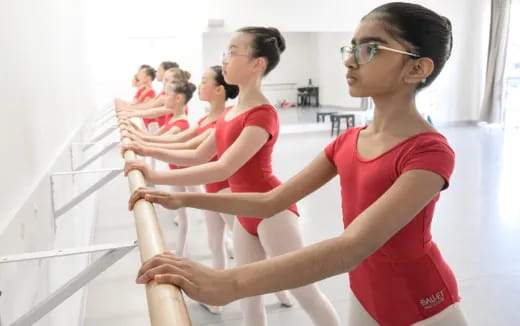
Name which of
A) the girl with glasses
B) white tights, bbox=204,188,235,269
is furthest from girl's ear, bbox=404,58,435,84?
white tights, bbox=204,188,235,269

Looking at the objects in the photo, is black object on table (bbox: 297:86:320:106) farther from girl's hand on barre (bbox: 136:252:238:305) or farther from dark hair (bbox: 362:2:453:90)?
girl's hand on barre (bbox: 136:252:238:305)

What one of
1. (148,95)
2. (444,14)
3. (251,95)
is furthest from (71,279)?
(444,14)

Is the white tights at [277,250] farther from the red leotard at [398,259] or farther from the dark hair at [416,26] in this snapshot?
the dark hair at [416,26]

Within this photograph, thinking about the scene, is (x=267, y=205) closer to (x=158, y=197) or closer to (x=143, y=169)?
(x=158, y=197)

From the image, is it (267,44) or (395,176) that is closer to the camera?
(395,176)

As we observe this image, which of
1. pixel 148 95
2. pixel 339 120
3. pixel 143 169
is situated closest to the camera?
pixel 143 169

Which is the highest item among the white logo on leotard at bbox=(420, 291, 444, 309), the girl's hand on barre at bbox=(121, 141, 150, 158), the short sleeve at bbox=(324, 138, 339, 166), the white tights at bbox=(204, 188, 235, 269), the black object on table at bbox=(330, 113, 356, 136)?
the short sleeve at bbox=(324, 138, 339, 166)

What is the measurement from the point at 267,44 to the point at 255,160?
0.57m

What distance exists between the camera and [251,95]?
2395 mm

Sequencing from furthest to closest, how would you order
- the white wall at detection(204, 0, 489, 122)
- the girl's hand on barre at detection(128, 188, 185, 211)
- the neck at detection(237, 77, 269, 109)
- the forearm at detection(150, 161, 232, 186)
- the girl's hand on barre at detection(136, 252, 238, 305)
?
the white wall at detection(204, 0, 489, 122)
the neck at detection(237, 77, 269, 109)
the forearm at detection(150, 161, 232, 186)
the girl's hand on barre at detection(128, 188, 185, 211)
the girl's hand on barre at detection(136, 252, 238, 305)

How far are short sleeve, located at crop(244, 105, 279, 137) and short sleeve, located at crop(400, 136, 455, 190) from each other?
3.55 ft

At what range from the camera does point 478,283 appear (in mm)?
3605

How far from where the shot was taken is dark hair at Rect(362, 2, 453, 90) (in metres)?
1.28

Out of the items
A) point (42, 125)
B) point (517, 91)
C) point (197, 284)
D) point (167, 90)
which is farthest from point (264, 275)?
point (517, 91)
